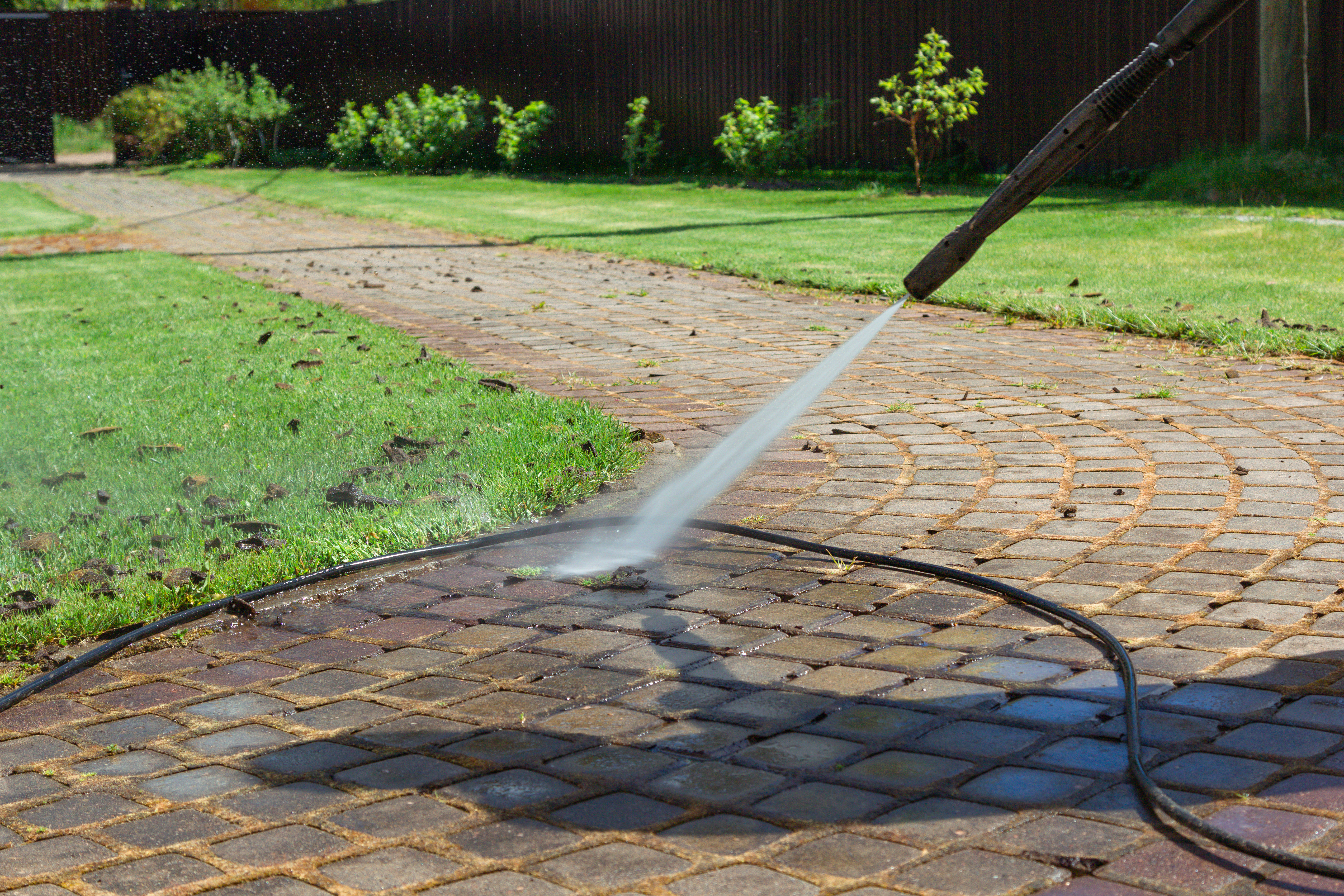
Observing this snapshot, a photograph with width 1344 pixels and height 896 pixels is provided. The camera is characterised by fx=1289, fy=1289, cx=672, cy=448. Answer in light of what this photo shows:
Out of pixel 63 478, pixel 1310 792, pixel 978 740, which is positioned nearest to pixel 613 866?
pixel 978 740

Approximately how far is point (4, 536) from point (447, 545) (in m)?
1.37

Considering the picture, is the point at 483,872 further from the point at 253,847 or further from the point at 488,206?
the point at 488,206

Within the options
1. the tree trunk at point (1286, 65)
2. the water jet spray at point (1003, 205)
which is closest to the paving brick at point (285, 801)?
the water jet spray at point (1003, 205)

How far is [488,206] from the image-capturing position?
16.2 metres

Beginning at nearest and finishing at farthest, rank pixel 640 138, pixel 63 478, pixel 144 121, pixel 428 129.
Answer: pixel 63 478, pixel 640 138, pixel 428 129, pixel 144 121

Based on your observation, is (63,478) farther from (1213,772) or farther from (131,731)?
(1213,772)

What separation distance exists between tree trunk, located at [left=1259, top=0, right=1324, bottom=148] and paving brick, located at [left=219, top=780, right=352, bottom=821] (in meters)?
12.1

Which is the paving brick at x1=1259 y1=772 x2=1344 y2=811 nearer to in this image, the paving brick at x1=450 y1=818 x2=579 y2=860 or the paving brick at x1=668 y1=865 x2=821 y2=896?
the paving brick at x1=668 y1=865 x2=821 y2=896

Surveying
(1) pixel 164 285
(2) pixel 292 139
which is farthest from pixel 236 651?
(2) pixel 292 139

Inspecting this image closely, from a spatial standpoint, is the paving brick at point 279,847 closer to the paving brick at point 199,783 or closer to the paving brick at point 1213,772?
the paving brick at point 199,783

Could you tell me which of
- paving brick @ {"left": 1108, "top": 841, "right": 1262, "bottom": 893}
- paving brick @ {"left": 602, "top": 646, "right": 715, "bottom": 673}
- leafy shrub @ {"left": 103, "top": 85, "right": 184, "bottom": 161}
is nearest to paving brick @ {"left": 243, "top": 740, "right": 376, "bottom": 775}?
paving brick @ {"left": 602, "top": 646, "right": 715, "bottom": 673}

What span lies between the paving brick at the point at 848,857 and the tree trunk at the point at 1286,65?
1189 cm

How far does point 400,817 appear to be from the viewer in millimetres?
2246

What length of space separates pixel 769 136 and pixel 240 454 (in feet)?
43.1
